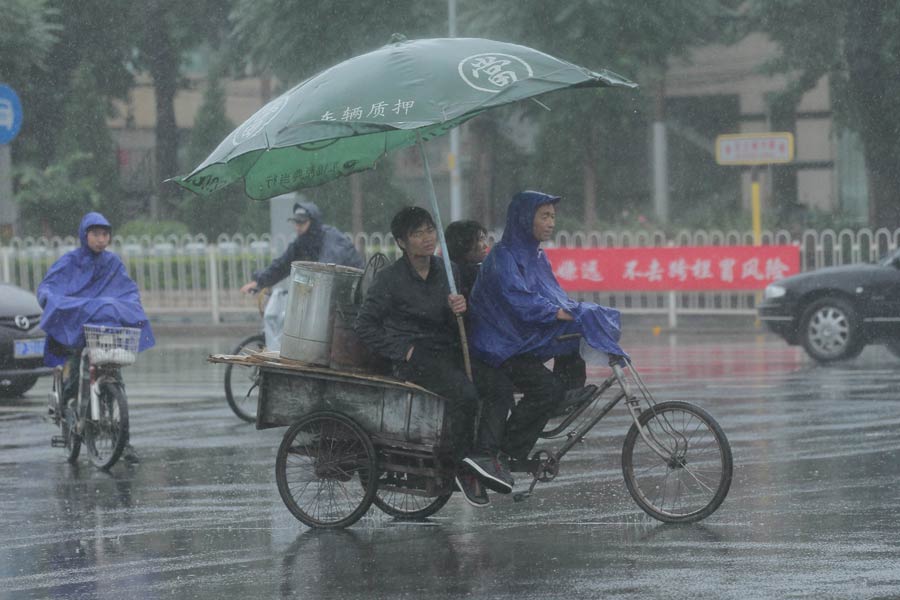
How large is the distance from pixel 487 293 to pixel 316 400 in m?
1.06

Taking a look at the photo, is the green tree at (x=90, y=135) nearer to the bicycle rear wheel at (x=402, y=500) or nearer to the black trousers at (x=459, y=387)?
the bicycle rear wheel at (x=402, y=500)

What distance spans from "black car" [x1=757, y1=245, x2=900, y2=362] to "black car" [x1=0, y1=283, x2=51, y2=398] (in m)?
8.10

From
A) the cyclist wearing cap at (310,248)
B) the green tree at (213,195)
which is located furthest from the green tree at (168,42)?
the cyclist wearing cap at (310,248)

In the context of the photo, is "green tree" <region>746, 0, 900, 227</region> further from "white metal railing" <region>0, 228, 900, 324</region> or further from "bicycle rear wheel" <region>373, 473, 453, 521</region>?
"bicycle rear wheel" <region>373, 473, 453, 521</region>

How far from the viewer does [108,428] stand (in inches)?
413

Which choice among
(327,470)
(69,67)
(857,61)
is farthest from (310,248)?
(69,67)

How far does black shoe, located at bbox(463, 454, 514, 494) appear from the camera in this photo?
7582 mm

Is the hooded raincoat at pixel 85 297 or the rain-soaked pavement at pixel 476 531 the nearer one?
the rain-soaked pavement at pixel 476 531

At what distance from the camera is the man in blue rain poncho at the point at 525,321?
758 centimetres

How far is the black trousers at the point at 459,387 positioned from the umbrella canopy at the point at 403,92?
3.60 ft

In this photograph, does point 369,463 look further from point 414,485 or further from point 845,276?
point 845,276

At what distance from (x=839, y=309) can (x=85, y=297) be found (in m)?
9.54

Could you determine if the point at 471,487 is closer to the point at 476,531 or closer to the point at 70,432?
the point at 476,531

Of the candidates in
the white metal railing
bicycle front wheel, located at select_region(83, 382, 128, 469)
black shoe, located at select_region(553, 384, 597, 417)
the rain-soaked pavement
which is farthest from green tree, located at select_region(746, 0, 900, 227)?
black shoe, located at select_region(553, 384, 597, 417)
